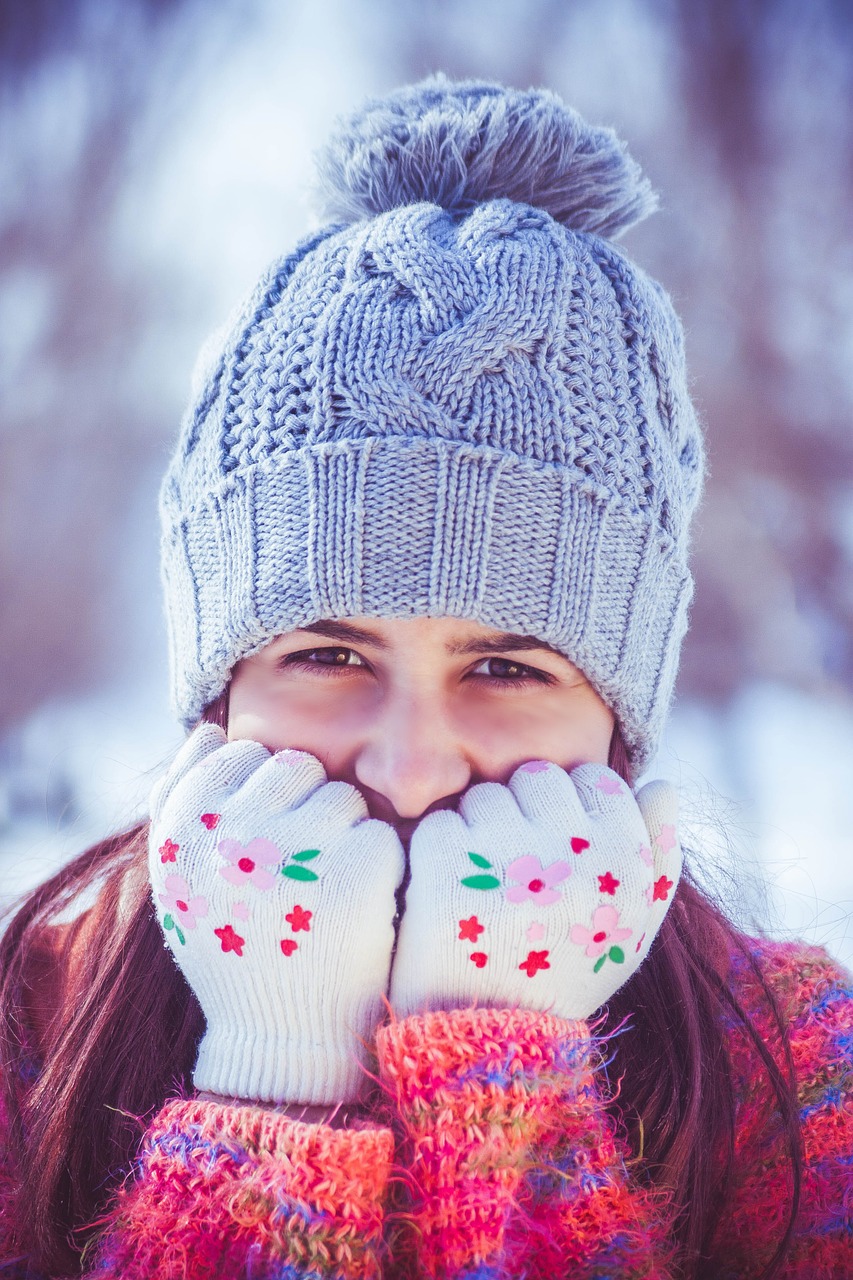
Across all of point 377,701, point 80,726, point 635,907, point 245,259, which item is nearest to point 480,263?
point 377,701

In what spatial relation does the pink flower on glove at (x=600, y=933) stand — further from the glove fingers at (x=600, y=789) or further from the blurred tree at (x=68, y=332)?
the blurred tree at (x=68, y=332)

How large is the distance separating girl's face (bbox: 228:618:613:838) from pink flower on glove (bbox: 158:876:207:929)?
219mm

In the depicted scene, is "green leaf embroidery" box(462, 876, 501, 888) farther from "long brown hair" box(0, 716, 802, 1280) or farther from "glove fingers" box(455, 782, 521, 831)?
"long brown hair" box(0, 716, 802, 1280)

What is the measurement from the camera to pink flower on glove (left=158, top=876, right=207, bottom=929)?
1.12 meters

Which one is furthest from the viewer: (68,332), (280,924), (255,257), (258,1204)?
(68,332)

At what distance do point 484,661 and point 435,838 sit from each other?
25cm

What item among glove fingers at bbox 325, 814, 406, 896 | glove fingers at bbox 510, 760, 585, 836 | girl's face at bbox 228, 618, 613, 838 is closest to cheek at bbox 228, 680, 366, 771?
girl's face at bbox 228, 618, 613, 838

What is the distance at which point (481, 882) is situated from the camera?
1.10 metres

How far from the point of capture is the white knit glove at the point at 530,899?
1.07 metres

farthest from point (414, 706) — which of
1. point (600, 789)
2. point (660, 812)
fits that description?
point (660, 812)

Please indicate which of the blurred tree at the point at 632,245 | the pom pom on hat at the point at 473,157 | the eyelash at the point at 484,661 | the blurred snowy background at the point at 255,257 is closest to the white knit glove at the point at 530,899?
the eyelash at the point at 484,661

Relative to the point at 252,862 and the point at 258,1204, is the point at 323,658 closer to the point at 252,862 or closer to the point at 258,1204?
the point at 252,862

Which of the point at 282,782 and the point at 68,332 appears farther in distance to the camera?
the point at 68,332

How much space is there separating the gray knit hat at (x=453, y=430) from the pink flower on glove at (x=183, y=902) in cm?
30
